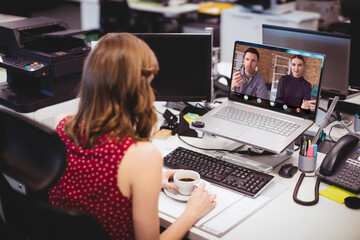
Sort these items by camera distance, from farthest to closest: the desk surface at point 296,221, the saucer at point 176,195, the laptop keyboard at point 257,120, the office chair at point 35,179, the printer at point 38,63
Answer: the printer at point 38,63
the laptop keyboard at point 257,120
the saucer at point 176,195
the desk surface at point 296,221
the office chair at point 35,179

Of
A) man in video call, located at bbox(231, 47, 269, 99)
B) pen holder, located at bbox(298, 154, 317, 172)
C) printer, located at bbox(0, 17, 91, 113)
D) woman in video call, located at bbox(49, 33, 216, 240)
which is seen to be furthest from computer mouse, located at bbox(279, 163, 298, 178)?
printer, located at bbox(0, 17, 91, 113)

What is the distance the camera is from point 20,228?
1176mm

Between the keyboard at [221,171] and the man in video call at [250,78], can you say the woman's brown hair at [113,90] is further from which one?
the man in video call at [250,78]

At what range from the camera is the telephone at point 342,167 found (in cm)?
160

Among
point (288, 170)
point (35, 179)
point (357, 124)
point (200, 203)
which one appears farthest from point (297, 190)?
point (35, 179)

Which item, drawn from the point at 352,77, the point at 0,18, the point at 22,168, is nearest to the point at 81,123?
the point at 22,168

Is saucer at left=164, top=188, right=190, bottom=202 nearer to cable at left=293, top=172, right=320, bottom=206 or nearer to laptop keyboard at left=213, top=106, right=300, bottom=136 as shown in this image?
cable at left=293, top=172, right=320, bottom=206

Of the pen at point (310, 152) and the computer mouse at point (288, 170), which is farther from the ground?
the pen at point (310, 152)

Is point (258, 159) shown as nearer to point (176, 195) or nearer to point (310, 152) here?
point (310, 152)

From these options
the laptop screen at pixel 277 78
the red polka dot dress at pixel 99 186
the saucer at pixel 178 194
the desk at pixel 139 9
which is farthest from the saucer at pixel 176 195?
the desk at pixel 139 9

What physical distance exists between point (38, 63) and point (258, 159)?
1.40 m

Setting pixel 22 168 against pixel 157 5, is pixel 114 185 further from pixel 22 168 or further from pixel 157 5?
pixel 157 5

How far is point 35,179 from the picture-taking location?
3.35 feet

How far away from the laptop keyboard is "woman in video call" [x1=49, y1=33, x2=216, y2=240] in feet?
2.35
